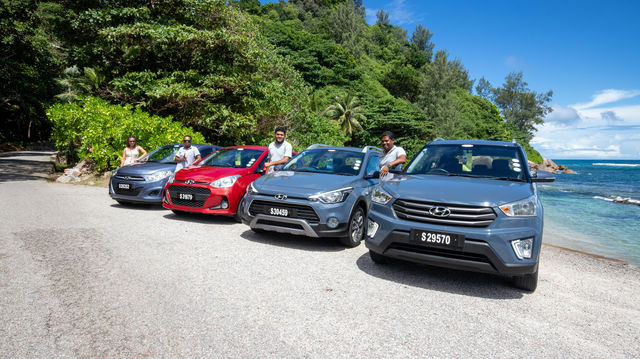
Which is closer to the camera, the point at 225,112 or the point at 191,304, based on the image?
the point at 191,304

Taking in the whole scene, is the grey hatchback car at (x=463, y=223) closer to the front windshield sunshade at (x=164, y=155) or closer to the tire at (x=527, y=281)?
the tire at (x=527, y=281)

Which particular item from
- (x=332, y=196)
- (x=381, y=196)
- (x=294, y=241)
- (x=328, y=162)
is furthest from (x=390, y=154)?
(x=381, y=196)

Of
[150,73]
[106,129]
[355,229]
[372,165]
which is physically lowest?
[355,229]

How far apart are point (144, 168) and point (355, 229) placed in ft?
18.3

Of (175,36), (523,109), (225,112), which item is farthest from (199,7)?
(523,109)

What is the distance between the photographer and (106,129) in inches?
574

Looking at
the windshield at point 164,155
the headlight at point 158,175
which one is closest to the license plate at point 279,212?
the headlight at point 158,175

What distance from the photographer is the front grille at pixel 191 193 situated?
742 centimetres

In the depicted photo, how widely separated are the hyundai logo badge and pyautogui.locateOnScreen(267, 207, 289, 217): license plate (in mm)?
2351

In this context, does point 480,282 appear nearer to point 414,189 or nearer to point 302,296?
point 414,189

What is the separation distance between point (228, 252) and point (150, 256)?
1.04 meters

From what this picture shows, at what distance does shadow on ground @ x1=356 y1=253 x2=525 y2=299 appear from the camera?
446 centimetres

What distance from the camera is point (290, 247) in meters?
6.11

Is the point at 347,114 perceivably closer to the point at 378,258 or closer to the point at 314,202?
the point at 314,202
